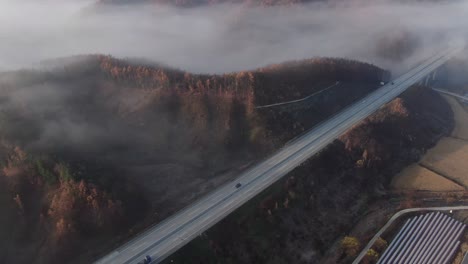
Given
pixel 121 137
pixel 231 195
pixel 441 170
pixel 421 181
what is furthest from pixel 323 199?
pixel 121 137

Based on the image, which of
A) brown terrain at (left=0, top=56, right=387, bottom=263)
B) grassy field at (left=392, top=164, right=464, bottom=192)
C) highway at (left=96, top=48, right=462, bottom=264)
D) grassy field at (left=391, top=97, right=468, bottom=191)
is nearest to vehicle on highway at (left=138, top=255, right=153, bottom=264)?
highway at (left=96, top=48, right=462, bottom=264)

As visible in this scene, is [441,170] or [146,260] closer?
[146,260]

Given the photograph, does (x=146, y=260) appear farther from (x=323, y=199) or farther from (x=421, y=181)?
(x=421, y=181)

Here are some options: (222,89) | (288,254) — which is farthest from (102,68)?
(288,254)

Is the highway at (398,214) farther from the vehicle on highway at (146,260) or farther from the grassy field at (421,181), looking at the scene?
the vehicle on highway at (146,260)

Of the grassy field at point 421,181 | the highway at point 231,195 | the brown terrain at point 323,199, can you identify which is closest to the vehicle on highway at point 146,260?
the highway at point 231,195

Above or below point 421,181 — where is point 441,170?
above
